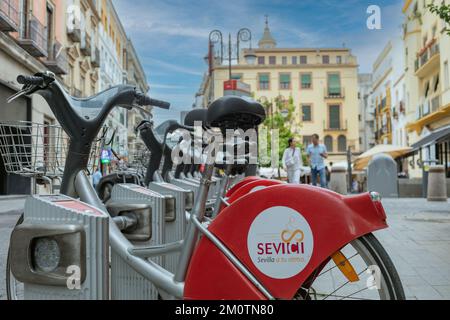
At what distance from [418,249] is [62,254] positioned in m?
3.98

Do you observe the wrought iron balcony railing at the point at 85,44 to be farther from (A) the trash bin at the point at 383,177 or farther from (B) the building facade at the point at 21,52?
(A) the trash bin at the point at 383,177

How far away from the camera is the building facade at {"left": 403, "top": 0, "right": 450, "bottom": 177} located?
24312 mm

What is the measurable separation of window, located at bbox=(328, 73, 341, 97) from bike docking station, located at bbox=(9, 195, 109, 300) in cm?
5587

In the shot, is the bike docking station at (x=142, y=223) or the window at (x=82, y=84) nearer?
the bike docking station at (x=142, y=223)

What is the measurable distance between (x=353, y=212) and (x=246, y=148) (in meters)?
0.89

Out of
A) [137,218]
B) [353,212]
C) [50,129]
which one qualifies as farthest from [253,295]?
[50,129]

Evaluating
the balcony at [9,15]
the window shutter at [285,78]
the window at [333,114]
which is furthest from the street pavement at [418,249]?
the window at [333,114]

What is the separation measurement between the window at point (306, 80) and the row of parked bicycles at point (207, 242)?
54.1 m

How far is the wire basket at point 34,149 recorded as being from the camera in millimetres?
2613

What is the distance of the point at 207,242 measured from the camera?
1911mm

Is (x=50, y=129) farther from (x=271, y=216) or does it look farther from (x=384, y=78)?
(x=384, y=78)

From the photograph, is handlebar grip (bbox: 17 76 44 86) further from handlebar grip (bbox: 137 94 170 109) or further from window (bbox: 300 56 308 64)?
window (bbox: 300 56 308 64)

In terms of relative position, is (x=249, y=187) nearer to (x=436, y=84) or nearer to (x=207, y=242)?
(x=207, y=242)
